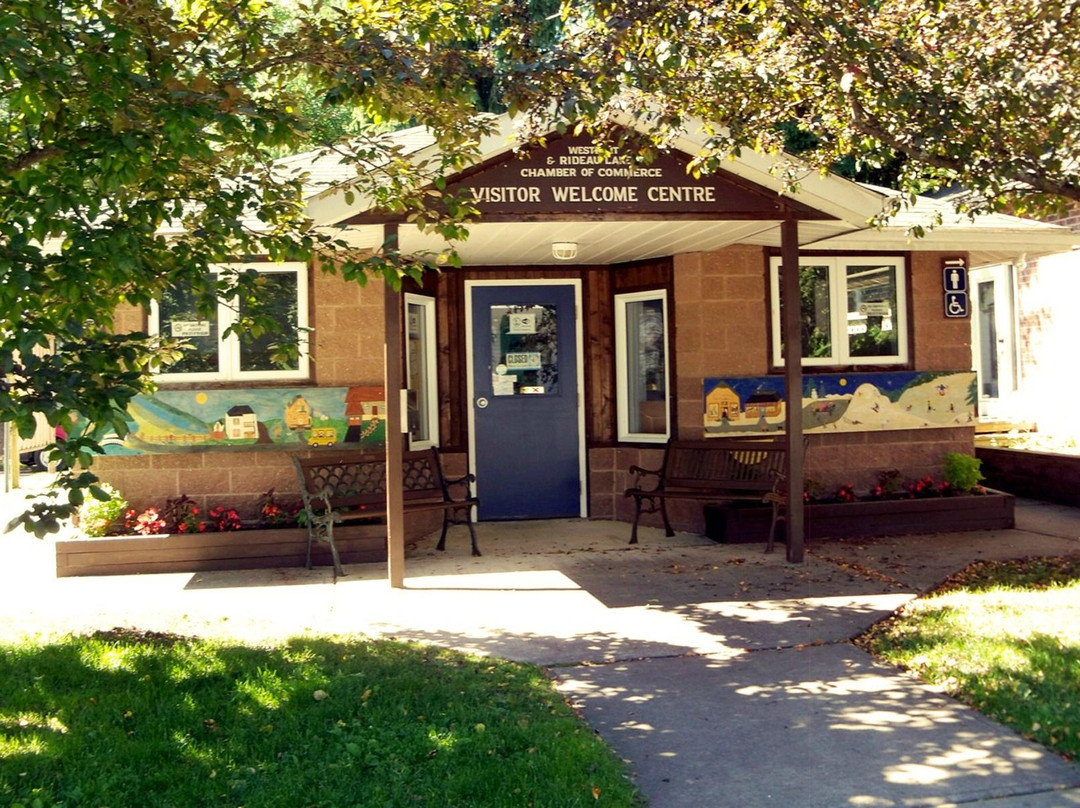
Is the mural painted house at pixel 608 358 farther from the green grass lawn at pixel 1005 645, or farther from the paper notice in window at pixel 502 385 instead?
the green grass lawn at pixel 1005 645

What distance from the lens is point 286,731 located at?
200 inches

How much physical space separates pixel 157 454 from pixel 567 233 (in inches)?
162

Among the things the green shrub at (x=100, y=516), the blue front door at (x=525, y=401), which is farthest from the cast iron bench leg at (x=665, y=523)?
the green shrub at (x=100, y=516)

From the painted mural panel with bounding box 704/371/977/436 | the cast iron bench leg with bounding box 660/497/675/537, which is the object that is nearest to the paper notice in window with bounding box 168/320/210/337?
the cast iron bench leg with bounding box 660/497/675/537

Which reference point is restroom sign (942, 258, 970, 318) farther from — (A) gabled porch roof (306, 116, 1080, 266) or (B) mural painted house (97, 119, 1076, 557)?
(A) gabled porch roof (306, 116, 1080, 266)

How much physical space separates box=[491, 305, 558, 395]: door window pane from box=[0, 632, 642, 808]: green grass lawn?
5.10 meters

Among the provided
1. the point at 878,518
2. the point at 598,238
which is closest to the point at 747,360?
the point at 878,518

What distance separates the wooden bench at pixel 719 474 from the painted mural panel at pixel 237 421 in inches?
112

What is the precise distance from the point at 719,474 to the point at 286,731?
19.4 ft

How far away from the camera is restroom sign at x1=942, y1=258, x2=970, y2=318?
11.4m

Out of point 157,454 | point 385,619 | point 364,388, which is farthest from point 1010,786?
point 157,454

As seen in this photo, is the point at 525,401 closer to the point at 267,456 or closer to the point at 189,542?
the point at 267,456

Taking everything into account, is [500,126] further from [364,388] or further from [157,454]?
[157,454]

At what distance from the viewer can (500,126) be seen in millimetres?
7965
